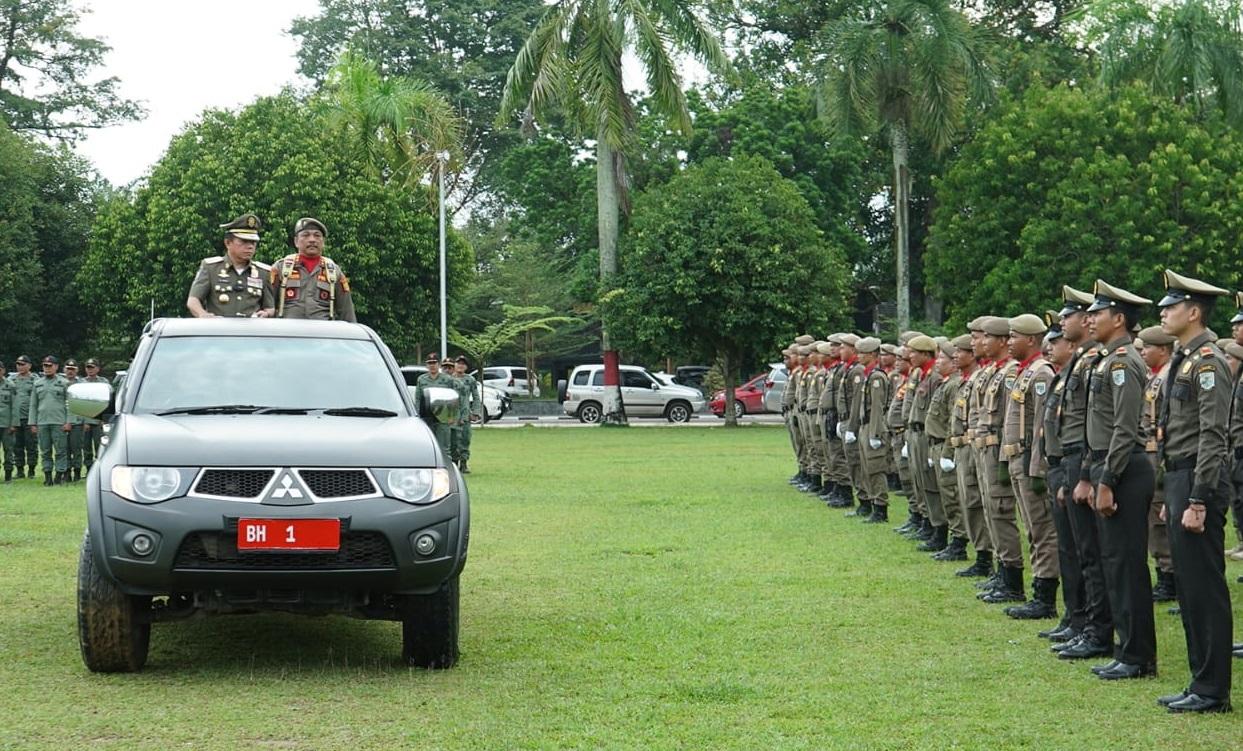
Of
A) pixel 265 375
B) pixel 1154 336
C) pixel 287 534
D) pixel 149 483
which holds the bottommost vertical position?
pixel 287 534

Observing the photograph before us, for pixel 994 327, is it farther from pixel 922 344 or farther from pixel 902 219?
pixel 902 219

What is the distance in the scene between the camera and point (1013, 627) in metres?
10.3

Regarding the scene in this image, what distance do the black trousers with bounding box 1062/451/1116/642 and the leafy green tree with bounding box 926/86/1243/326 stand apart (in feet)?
105

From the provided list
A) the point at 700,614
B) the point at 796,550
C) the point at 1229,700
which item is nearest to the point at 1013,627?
the point at 700,614

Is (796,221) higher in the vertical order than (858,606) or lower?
higher

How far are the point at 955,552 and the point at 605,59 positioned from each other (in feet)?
87.6

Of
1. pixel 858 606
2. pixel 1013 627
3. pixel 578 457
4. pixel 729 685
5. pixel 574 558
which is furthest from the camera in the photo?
pixel 578 457

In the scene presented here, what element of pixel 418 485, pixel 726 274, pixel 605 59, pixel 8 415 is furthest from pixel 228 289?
pixel 726 274

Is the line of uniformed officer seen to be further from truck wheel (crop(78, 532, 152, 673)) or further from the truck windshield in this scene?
truck wheel (crop(78, 532, 152, 673))

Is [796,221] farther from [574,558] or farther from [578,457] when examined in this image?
[574,558]

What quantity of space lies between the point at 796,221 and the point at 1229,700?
36318 mm

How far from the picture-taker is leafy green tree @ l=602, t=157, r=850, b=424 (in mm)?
42031

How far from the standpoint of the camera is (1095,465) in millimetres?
8672

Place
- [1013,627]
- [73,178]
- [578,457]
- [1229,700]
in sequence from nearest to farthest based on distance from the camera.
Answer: [1229,700], [1013,627], [578,457], [73,178]
